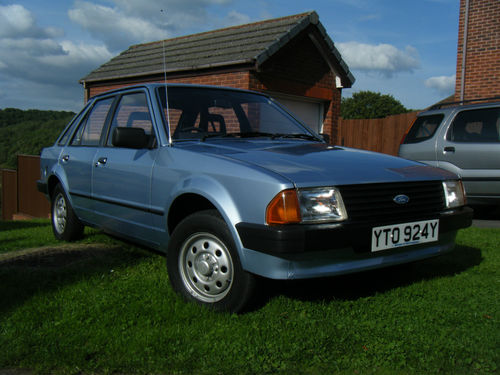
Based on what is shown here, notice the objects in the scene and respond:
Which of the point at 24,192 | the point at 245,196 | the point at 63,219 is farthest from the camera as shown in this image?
the point at 24,192

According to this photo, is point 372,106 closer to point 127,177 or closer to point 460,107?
point 460,107

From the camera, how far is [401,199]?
304cm

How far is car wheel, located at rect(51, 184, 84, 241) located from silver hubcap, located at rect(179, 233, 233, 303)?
2452 mm

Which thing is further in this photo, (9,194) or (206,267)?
(9,194)

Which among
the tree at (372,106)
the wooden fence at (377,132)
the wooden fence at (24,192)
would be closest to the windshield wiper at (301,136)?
the wooden fence at (377,132)

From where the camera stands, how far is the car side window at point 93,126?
15.7 ft

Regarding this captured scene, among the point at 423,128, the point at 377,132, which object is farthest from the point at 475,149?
the point at 377,132

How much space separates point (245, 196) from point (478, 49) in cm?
1294

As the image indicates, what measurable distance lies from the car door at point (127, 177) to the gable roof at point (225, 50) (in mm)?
5935

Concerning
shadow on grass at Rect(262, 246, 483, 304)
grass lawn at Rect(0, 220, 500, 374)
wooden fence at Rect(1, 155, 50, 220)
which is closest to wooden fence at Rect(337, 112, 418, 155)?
wooden fence at Rect(1, 155, 50, 220)

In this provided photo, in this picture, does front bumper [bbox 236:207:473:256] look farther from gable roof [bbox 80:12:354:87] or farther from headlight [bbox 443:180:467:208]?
gable roof [bbox 80:12:354:87]

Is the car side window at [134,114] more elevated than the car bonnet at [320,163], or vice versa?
the car side window at [134,114]

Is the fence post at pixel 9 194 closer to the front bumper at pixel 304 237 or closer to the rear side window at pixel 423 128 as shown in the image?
the rear side window at pixel 423 128

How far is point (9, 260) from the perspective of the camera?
4.45 metres
